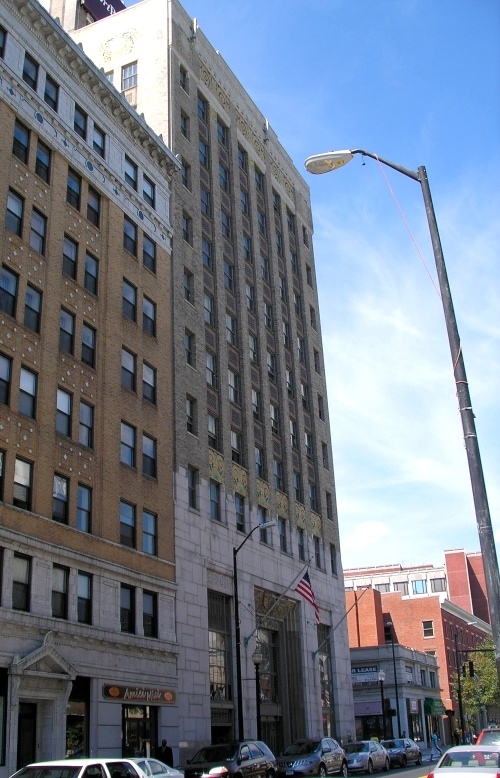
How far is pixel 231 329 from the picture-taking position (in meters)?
52.8

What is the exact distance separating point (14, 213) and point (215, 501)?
19630mm

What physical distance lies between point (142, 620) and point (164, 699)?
3552mm

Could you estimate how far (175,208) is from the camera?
155ft

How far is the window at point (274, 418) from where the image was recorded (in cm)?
5553

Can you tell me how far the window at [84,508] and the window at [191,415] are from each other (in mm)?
11343

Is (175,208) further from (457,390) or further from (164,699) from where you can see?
(457,390)

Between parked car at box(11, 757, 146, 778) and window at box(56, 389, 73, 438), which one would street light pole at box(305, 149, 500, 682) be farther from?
window at box(56, 389, 73, 438)

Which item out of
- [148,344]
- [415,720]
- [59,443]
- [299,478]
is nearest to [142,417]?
[148,344]

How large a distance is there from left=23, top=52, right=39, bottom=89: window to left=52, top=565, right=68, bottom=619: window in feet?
64.3

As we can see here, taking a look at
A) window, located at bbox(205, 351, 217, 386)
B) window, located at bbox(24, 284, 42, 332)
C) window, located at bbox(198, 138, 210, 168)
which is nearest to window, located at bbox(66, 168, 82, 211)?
window, located at bbox(24, 284, 42, 332)

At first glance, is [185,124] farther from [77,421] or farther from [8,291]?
[77,421]

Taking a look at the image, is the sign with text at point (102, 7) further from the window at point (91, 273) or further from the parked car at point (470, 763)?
the parked car at point (470, 763)

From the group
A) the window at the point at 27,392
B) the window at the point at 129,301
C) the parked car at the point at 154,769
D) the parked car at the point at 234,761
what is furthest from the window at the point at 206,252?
the parked car at the point at 154,769

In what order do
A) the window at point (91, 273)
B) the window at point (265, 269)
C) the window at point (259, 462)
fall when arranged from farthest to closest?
the window at point (265, 269)
the window at point (259, 462)
the window at point (91, 273)
